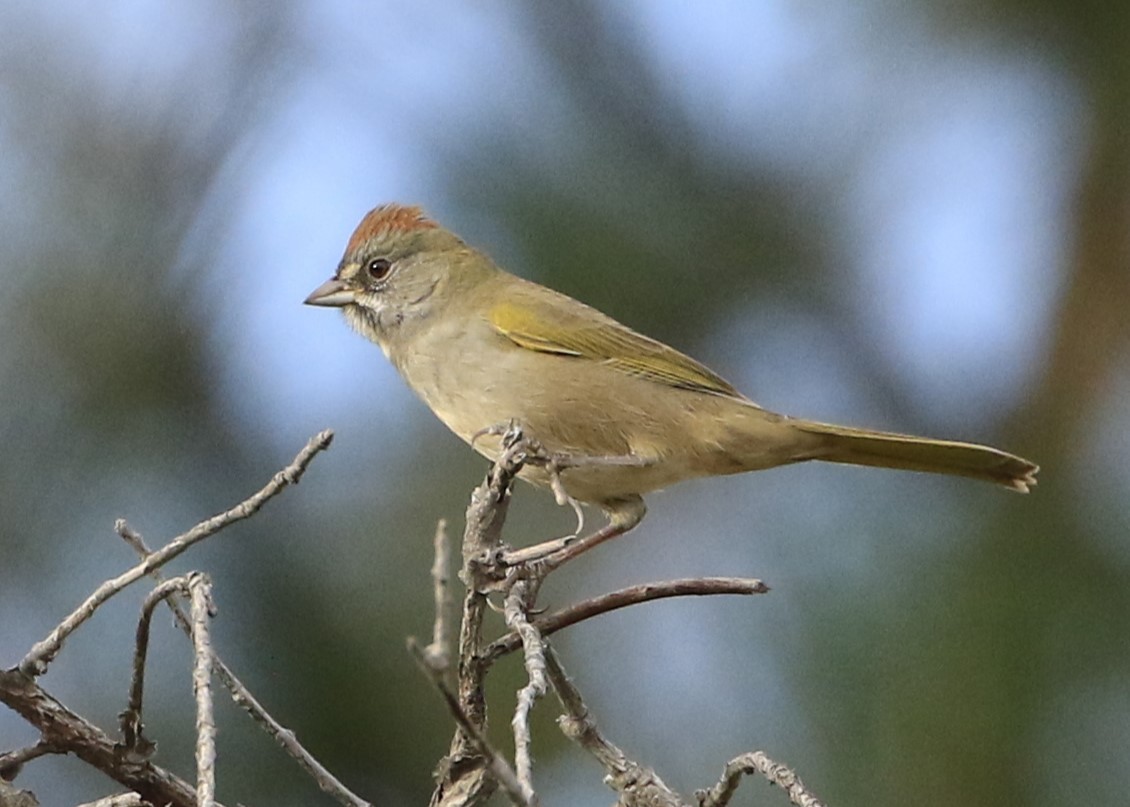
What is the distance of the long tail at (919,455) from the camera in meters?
3.52

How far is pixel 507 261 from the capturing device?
14.4ft

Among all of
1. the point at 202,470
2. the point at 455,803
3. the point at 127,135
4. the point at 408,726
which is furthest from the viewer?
the point at 127,135

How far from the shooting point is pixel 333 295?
4223 millimetres

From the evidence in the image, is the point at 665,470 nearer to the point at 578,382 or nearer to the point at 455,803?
the point at 578,382

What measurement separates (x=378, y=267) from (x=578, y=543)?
122cm

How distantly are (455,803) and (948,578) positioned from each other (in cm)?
191

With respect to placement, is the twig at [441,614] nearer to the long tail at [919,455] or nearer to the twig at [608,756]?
the twig at [608,756]

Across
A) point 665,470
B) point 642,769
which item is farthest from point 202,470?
point 642,769

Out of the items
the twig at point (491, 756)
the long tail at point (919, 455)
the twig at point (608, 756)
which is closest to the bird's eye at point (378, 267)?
the long tail at point (919, 455)

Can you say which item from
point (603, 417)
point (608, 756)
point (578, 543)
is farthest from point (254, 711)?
point (603, 417)

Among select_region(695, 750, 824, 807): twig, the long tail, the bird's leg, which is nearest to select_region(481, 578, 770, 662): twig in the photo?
the bird's leg

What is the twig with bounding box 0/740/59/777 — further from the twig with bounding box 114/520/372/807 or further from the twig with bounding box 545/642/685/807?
the twig with bounding box 545/642/685/807

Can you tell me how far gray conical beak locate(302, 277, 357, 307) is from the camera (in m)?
4.20

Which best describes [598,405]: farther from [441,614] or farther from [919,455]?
[441,614]
